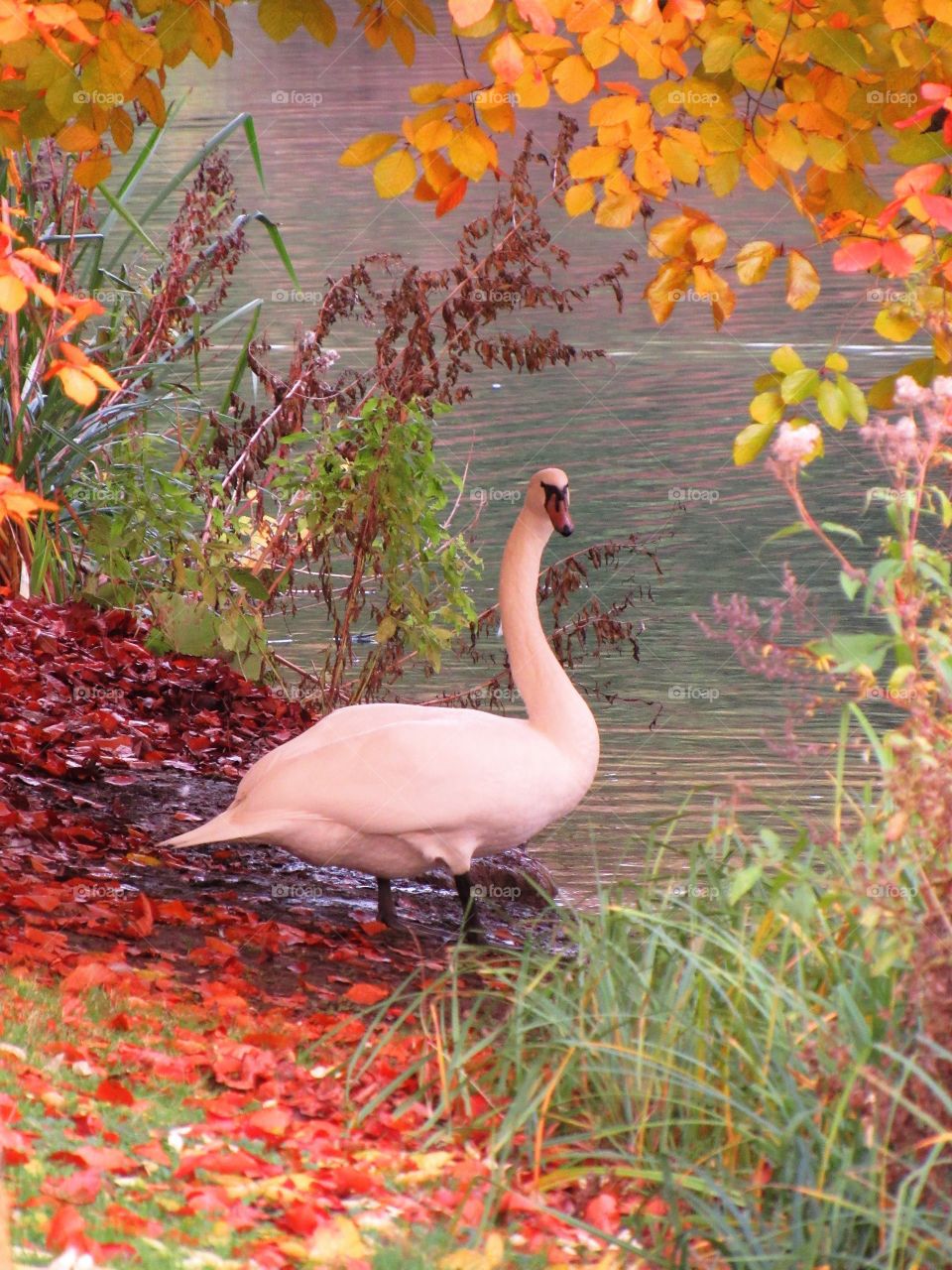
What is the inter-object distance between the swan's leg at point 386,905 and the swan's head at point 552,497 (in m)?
1.09

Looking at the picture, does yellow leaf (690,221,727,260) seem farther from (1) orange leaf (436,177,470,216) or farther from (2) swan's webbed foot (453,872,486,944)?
(2) swan's webbed foot (453,872,486,944)

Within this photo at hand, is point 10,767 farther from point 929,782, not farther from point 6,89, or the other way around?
point 929,782

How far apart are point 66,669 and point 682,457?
20.3 feet

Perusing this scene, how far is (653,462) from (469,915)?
747cm

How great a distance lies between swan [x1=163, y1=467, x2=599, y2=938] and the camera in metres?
4.58

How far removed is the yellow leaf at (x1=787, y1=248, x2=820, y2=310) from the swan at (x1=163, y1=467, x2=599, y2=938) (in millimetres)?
1353

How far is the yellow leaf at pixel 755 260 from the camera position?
13.1 feet

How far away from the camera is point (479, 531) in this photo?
10.5 meters
